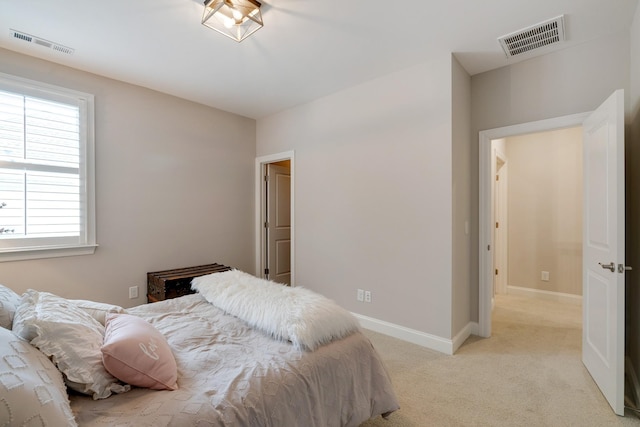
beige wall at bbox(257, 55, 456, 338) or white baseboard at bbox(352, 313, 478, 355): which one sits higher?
beige wall at bbox(257, 55, 456, 338)

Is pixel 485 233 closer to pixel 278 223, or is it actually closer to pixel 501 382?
pixel 501 382

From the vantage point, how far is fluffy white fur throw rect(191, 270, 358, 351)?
4.98 ft

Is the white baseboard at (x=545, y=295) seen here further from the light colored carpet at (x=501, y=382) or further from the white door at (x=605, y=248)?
the white door at (x=605, y=248)

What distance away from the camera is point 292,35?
2.43 m

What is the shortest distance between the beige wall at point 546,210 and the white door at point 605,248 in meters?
2.14

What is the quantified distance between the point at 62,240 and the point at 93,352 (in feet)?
7.99

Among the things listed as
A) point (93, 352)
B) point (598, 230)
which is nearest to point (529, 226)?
point (598, 230)

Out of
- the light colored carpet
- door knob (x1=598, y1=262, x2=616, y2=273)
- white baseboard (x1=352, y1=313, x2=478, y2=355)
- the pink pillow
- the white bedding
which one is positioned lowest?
the light colored carpet

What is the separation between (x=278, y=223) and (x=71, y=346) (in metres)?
3.68

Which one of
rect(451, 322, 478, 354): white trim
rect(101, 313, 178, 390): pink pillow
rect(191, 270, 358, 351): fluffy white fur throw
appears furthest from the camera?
rect(451, 322, 478, 354): white trim

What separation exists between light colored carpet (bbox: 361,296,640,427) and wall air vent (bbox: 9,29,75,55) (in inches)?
149

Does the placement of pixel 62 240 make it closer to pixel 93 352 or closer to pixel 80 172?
pixel 80 172

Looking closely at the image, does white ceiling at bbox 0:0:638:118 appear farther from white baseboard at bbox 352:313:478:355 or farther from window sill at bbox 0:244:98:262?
white baseboard at bbox 352:313:478:355

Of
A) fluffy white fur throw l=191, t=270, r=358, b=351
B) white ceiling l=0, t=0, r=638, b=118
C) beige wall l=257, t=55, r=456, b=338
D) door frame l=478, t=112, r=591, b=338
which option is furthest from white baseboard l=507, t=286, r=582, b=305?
fluffy white fur throw l=191, t=270, r=358, b=351
